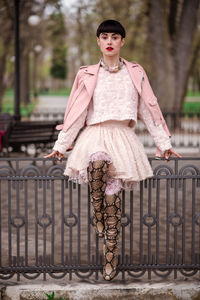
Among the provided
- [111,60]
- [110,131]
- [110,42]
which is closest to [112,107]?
[110,131]

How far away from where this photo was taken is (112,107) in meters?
4.23

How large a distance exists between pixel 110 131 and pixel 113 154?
0.21m

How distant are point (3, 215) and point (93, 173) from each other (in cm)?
368

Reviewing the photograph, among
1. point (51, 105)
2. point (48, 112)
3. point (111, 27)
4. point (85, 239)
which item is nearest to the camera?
point (111, 27)

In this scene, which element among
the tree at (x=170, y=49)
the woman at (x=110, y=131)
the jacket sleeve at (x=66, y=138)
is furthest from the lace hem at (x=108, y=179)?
the tree at (x=170, y=49)

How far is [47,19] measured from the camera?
32250 millimetres

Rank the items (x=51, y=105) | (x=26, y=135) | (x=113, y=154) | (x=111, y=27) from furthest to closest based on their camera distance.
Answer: (x=51, y=105) → (x=26, y=135) → (x=111, y=27) → (x=113, y=154)

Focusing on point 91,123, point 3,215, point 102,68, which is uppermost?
point 102,68

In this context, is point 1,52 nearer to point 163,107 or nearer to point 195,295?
point 163,107

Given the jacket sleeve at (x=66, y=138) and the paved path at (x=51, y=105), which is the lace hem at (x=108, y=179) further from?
the paved path at (x=51, y=105)

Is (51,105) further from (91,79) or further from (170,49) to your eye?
(91,79)

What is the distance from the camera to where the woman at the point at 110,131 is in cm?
411

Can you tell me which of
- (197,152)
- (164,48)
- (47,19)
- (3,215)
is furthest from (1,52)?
(3,215)

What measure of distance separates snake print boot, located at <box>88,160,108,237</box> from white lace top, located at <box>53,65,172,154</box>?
0.31 m
